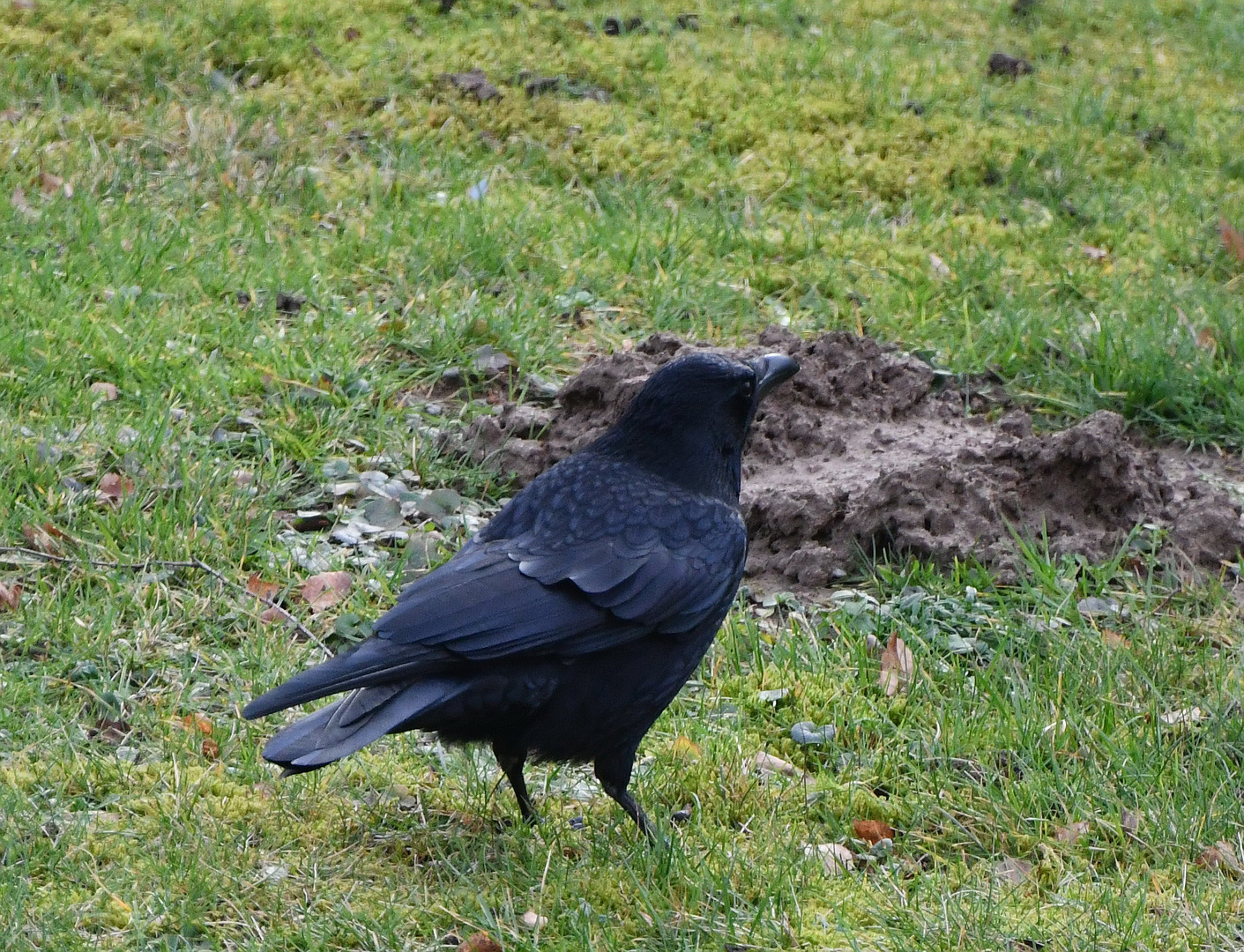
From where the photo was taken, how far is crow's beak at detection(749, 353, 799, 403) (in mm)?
4031

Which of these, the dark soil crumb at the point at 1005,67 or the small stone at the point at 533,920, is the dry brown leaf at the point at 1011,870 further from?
the dark soil crumb at the point at 1005,67

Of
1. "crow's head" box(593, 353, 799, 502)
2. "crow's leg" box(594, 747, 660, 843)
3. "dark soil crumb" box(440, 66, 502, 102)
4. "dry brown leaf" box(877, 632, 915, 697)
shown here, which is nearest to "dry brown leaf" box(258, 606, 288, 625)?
"crow's head" box(593, 353, 799, 502)

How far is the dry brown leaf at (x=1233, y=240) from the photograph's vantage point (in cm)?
727

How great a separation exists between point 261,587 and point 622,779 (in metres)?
1.54

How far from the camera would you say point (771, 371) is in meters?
4.05

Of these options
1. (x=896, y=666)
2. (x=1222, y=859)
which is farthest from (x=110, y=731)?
(x=1222, y=859)

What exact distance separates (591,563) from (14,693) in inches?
64.6

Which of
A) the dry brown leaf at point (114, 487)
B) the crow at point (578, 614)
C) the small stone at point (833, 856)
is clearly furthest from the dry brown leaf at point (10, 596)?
the small stone at point (833, 856)

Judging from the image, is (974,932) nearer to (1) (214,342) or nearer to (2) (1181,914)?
(2) (1181,914)

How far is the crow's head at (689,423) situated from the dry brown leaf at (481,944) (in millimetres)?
1241

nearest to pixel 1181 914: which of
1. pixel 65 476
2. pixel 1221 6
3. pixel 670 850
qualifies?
pixel 670 850

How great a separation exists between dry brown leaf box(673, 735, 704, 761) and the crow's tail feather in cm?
87

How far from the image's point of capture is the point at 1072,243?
729cm

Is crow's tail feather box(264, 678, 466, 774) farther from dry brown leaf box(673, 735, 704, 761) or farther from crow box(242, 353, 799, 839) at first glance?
dry brown leaf box(673, 735, 704, 761)
